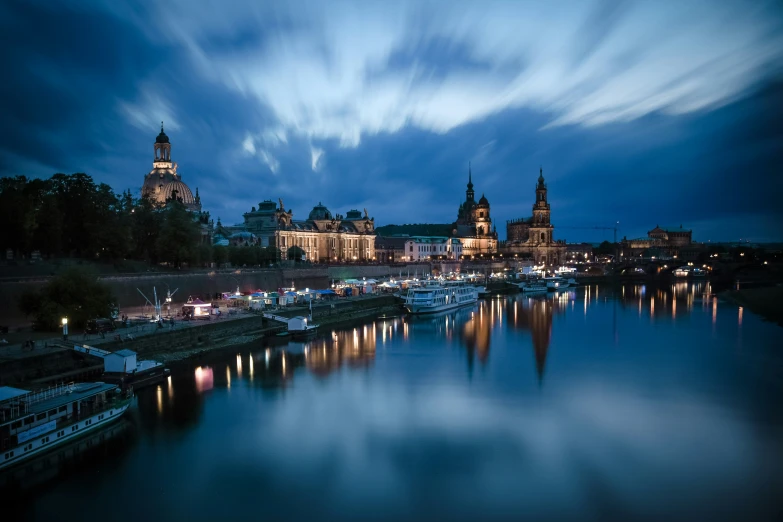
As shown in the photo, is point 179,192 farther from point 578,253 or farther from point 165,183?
point 578,253

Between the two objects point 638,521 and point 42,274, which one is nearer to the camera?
point 638,521

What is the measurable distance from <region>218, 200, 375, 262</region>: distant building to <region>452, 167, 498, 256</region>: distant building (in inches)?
1013

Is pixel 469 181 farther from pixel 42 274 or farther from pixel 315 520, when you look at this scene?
pixel 315 520

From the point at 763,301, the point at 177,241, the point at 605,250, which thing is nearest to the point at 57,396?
the point at 177,241

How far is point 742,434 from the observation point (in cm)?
1540

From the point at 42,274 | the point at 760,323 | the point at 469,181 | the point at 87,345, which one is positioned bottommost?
the point at 760,323

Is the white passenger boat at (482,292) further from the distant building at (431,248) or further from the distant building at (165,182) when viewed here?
the distant building at (165,182)

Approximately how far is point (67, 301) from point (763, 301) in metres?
48.3

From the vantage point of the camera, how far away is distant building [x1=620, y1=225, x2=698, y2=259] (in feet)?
427

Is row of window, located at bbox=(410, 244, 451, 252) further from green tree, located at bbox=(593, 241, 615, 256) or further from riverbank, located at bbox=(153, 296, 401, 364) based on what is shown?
green tree, located at bbox=(593, 241, 615, 256)

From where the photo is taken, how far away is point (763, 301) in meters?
46.0

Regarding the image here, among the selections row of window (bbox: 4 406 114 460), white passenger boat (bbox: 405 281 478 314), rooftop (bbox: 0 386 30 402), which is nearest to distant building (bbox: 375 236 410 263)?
white passenger boat (bbox: 405 281 478 314)

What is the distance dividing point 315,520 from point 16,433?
23.4ft

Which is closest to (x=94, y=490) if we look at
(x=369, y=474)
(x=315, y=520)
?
(x=315, y=520)
